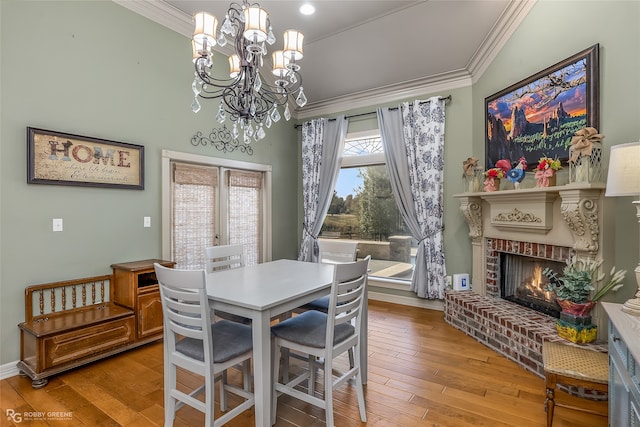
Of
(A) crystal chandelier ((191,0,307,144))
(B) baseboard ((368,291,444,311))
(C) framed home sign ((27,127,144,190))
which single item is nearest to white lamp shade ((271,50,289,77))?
(A) crystal chandelier ((191,0,307,144))

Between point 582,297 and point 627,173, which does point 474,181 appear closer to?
point 582,297

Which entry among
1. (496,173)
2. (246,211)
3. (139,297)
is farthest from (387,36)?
(139,297)

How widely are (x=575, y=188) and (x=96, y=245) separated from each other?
4.09 metres

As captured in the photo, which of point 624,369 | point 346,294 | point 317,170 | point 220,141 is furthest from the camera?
point 317,170

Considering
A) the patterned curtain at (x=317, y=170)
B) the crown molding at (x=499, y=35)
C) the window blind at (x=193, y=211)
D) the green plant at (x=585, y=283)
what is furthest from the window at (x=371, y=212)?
the green plant at (x=585, y=283)

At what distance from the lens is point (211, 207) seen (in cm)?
408

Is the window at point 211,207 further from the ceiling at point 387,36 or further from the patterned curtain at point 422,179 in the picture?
the patterned curtain at point 422,179

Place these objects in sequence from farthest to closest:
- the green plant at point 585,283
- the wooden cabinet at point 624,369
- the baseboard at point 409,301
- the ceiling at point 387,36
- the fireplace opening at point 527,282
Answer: the baseboard at point 409,301 → the ceiling at point 387,36 → the fireplace opening at point 527,282 → the green plant at point 585,283 → the wooden cabinet at point 624,369

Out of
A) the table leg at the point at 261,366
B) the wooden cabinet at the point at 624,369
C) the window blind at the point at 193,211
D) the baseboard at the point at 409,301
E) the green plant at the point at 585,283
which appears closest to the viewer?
the wooden cabinet at the point at 624,369

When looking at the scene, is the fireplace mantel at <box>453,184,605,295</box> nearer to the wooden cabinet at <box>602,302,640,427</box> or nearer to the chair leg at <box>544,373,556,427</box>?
the wooden cabinet at <box>602,302,640,427</box>

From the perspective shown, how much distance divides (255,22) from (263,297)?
5.43ft

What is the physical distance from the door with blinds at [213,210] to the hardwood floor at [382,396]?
4.09 ft

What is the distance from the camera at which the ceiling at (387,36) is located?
333 centimetres

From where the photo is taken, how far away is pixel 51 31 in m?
2.68
